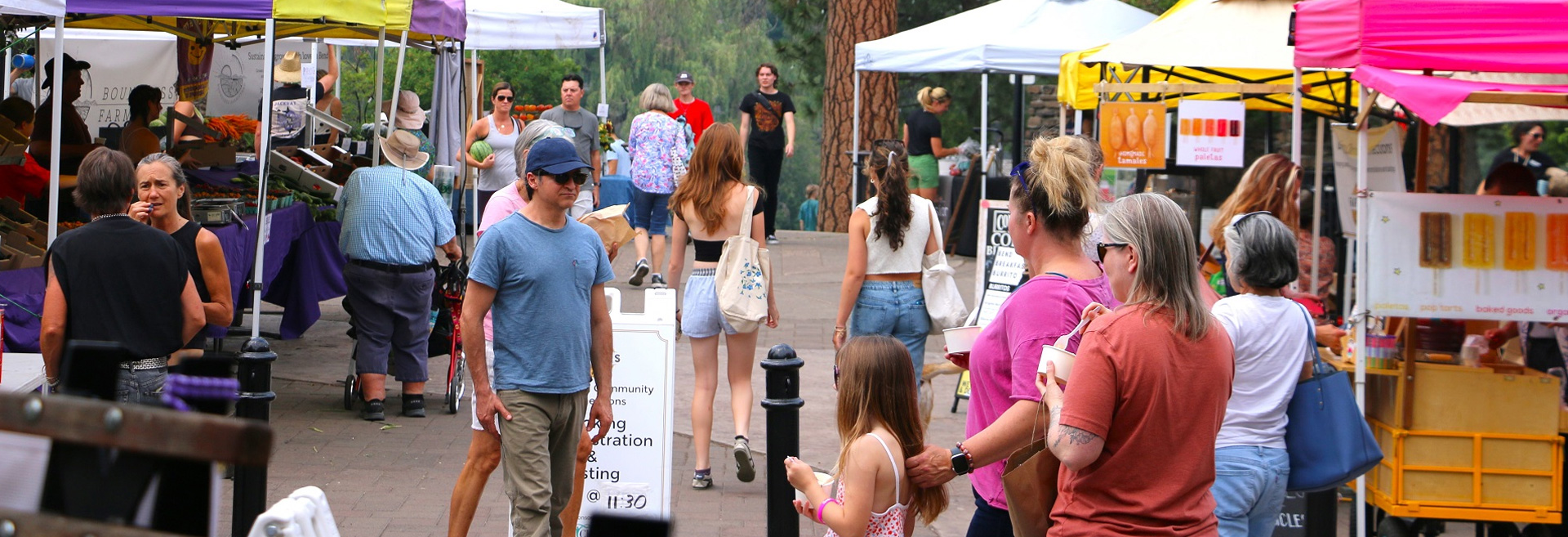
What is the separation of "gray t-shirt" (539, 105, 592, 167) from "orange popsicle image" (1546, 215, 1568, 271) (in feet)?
28.5

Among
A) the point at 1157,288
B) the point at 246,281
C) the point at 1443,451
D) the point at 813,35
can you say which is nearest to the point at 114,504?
the point at 1157,288

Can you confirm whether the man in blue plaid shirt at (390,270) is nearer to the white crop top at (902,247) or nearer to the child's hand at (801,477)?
the white crop top at (902,247)

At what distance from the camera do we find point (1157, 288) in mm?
2898

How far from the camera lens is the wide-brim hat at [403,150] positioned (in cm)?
833

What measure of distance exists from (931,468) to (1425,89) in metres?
2.51

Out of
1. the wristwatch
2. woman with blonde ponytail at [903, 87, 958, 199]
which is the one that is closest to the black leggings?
woman with blonde ponytail at [903, 87, 958, 199]

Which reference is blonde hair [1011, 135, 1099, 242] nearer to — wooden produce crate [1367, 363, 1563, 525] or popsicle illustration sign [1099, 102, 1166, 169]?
wooden produce crate [1367, 363, 1563, 525]

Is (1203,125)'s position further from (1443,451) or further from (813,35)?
(813,35)

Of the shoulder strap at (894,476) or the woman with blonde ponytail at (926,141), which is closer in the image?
the shoulder strap at (894,476)

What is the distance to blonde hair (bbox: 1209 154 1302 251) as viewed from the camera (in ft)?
20.0

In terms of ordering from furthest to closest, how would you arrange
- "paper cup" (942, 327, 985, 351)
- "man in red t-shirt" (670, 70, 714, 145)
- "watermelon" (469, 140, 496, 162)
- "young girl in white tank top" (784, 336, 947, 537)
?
"man in red t-shirt" (670, 70, 714, 145)
"watermelon" (469, 140, 496, 162)
"paper cup" (942, 327, 985, 351)
"young girl in white tank top" (784, 336, 947, 537)

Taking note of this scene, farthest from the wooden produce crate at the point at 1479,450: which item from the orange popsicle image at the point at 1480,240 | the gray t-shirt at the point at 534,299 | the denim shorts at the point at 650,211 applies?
the denim shorts at the point at 650,211

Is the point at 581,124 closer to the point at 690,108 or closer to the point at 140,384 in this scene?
the point at 690,108

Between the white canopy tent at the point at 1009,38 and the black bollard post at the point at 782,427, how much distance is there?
303 inches
